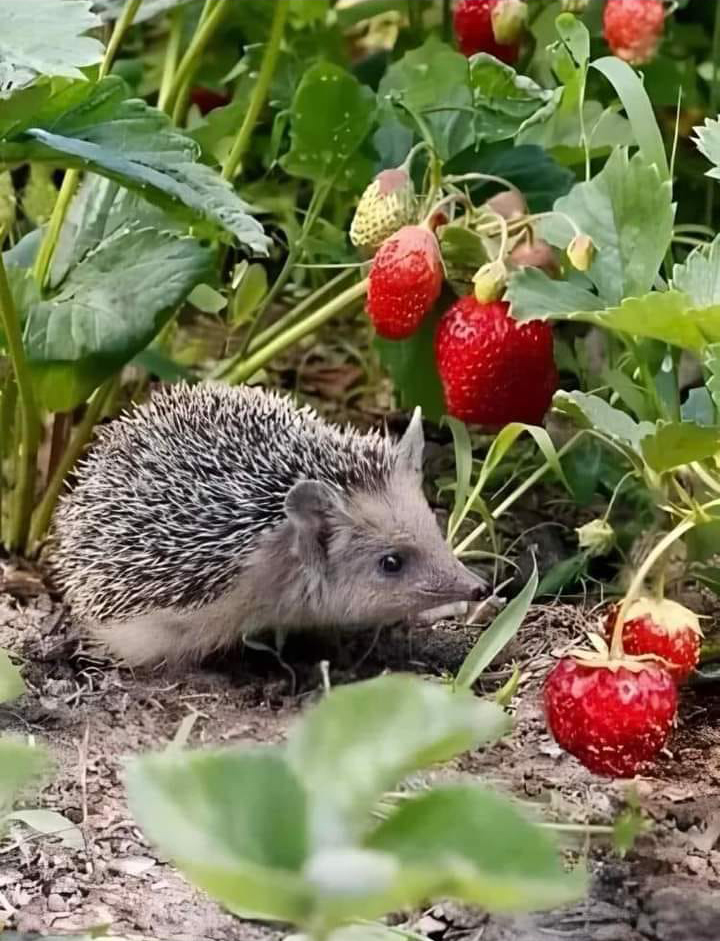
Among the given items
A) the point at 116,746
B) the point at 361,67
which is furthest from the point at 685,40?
the point at 116,746

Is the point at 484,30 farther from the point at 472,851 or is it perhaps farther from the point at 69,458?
the point at 472,851

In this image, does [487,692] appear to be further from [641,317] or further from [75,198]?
[75,198]

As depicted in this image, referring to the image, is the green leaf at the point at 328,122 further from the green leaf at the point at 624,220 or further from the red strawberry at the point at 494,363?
the green leaf at the point at 624,220

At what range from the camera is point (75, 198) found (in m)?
2.03

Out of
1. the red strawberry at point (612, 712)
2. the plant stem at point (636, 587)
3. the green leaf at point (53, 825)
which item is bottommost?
the green leaf at point (53, 825)

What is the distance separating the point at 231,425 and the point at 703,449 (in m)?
0.75

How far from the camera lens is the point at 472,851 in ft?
2.41

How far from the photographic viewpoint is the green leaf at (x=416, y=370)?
1.97 m

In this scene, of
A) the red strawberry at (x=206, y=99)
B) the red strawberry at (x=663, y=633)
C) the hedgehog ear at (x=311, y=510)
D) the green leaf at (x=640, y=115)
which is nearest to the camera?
the red strawberry at (x=663, y=633)

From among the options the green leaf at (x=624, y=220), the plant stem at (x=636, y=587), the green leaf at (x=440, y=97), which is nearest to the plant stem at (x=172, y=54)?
the green leaf at (x=440, y=97)

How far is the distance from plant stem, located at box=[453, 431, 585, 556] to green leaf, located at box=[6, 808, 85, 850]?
2.34ft

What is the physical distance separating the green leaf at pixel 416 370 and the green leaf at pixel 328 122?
0.28 metres

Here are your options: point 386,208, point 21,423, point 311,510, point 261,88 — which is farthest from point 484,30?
point 21,423

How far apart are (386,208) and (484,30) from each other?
468 millimetres
